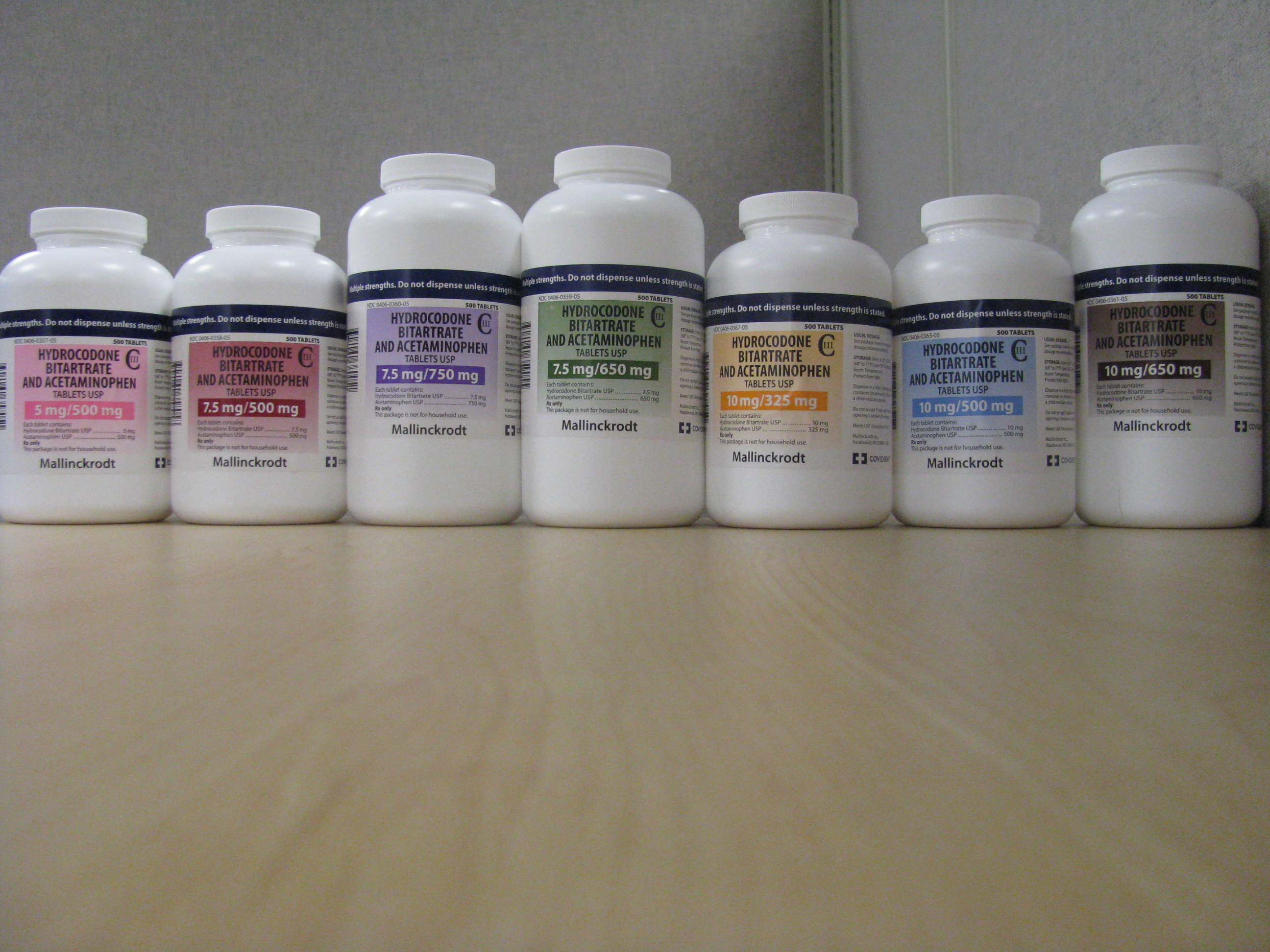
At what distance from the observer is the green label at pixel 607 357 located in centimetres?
70

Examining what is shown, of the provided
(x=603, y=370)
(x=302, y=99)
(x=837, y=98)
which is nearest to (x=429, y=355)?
(x=603, y=370)

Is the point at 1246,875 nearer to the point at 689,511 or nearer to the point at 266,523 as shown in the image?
the point at 689,511

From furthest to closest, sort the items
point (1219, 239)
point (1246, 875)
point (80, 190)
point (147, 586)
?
point (80, 190), point (1219, 239), point (147, 586), point (1246, 875)

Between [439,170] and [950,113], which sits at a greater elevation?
[950,113]

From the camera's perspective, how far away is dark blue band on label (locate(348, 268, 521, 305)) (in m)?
0.72

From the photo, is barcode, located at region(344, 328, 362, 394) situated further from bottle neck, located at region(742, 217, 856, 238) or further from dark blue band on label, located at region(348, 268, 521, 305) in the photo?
bottle neck, located at region(742, 217, 856, 238)

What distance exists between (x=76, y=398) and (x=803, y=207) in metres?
0.56

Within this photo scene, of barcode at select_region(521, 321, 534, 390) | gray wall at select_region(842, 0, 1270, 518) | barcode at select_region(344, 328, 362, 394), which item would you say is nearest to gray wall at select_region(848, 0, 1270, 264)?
gray wall at select_region(842, 0, 1270, 518)

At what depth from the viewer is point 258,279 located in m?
0.76

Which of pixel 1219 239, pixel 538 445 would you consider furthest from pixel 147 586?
pixel 1219 239

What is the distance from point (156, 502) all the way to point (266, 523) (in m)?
0.11

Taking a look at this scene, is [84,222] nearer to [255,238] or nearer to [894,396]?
[255,238]

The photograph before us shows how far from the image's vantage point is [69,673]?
0.24 meters

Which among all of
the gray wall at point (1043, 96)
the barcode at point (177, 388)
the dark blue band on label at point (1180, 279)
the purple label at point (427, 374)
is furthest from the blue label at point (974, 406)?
the barcode at point (177, 388)
